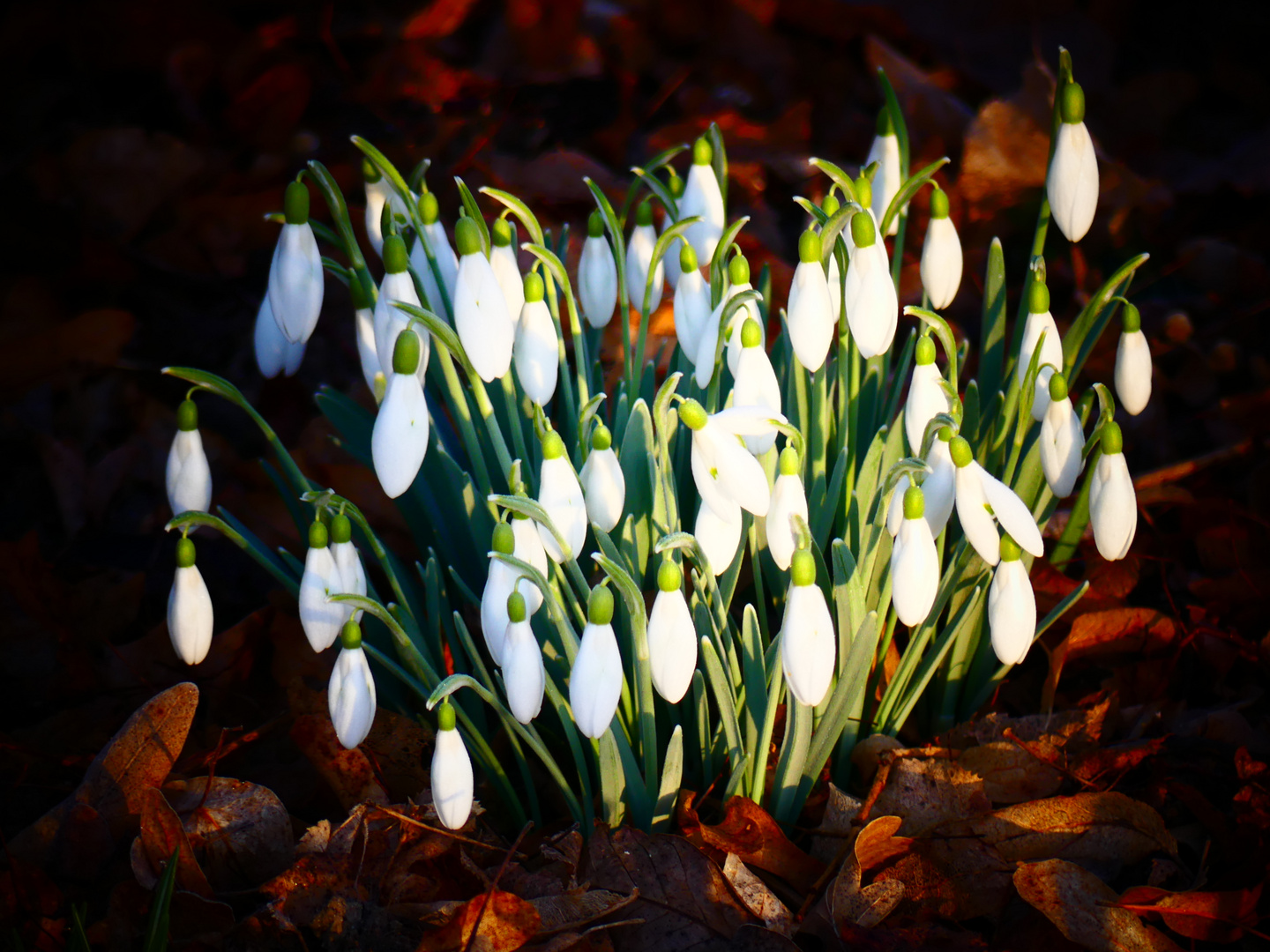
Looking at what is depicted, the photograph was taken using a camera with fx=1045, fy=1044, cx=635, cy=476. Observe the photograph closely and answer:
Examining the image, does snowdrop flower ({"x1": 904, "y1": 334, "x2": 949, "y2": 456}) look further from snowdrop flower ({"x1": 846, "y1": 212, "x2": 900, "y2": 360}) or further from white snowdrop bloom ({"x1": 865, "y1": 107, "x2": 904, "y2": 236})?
white snowdrop bloom ({"x1": 865, "y1": 107, "x2": 904, "y2": 236})

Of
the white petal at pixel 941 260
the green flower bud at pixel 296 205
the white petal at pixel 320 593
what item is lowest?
the white petal at pixel 320 593

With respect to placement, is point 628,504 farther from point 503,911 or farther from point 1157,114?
point 1157,114

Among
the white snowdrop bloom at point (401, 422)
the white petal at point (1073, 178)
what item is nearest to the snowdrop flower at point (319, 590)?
the white snowdrop bloom at point (401, 422)

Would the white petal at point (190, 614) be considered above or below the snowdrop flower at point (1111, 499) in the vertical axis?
below

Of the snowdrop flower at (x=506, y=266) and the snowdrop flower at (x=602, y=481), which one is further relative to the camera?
the snowdrop flower at (x=506, y=266)

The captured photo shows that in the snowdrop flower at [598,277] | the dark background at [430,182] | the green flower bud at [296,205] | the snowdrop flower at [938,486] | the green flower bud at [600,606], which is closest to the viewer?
the green flower bud at [600,606]

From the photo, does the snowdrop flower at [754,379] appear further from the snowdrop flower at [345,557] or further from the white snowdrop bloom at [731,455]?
the snowdrop flower at [345,557]

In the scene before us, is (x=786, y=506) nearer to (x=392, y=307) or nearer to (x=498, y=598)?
(x=498, y=598)
